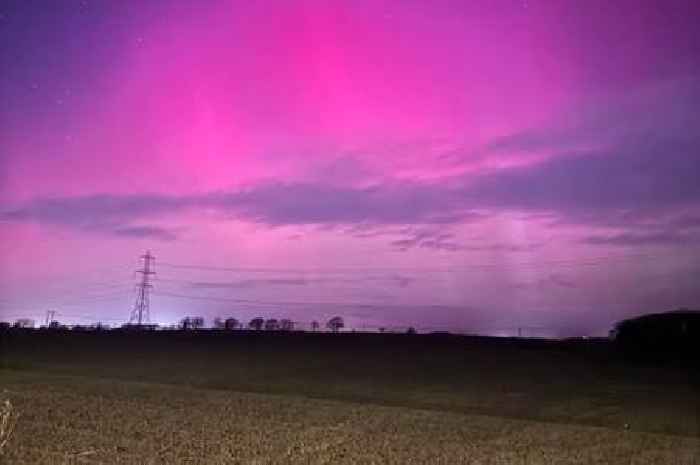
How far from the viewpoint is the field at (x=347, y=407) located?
13.4 m

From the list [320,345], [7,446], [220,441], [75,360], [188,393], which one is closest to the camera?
[7,446]

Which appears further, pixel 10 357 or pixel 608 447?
pixel 10 357

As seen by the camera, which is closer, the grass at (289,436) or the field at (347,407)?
the grass at (289,436)

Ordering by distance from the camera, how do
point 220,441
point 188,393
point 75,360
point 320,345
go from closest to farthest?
1. point 220,441
2. point 188,393
3. point 75,360
4. point 320,345

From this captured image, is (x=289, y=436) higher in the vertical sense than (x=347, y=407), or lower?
lower

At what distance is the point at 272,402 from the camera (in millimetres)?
20453

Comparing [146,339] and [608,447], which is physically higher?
[146,339]

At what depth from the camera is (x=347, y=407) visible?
19.8 m

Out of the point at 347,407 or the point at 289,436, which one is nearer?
the point at 289,436

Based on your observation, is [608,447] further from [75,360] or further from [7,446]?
[75,360]

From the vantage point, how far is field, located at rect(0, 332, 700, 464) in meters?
13.4

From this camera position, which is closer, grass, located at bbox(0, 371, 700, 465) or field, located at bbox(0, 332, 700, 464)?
grass, located at bbox(0, 371, 700, 465)

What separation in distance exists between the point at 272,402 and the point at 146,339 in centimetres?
3704

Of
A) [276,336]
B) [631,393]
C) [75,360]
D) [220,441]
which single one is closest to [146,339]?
[276,336]
